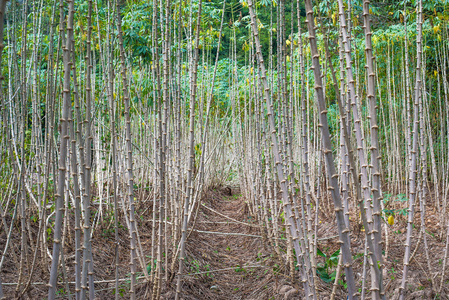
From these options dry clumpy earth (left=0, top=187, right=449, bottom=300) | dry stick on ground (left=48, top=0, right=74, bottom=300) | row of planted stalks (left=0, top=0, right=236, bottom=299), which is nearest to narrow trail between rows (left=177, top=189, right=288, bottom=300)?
dry clumpy earth (left=0, top=187, right=449, bottom=300)

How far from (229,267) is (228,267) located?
3.6 inches

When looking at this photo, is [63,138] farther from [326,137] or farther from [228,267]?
[228,267]

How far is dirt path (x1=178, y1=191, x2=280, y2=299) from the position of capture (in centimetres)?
251

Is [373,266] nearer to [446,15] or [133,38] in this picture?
[446,15]

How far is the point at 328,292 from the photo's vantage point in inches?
92.6

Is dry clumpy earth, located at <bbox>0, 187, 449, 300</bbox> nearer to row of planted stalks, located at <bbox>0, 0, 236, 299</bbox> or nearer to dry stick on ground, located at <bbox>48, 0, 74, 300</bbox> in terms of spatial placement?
row of planted stalks, located at <bbox>0, 0, 236, 299</bbox>

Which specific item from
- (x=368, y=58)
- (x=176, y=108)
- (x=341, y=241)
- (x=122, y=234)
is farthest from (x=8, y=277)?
(x=368, y=58)

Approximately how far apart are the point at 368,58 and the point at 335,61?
12.9 ft

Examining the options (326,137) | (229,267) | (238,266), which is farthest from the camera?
(229,267)

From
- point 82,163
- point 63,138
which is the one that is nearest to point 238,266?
point 82,163

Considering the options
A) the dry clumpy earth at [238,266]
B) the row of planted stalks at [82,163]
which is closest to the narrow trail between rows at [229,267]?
the dry clumpy earth at [238,266]

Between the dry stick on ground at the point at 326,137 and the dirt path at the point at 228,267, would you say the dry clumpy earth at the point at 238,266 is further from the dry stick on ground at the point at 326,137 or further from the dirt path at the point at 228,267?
the dry stick on ground at the point at 326,137

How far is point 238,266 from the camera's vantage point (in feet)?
9.39

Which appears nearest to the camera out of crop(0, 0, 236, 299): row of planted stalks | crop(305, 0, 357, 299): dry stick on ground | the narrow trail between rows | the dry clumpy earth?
crop(305, 0, 357, 299): dry stick on ground
